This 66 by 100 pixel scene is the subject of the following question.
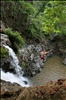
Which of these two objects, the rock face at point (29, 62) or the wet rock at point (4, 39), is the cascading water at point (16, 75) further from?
the rock face at point (29, 62)

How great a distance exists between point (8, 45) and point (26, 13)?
8.22 metres

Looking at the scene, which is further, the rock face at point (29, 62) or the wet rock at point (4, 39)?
the rock face at point (29, 62)

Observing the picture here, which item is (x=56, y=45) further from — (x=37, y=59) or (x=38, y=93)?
(x=38, y=93)

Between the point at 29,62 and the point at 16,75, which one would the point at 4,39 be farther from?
the point at 29,62

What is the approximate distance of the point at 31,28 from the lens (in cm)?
2264

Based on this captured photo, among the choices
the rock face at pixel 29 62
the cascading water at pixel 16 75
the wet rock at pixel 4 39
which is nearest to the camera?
the cascading water at pixel 16 75

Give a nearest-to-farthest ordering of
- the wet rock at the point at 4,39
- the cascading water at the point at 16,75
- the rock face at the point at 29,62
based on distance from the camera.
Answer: the cascading water at the point at 16,75 → the wet rock at the point at 4,39 → the rock face at the point at 29,62

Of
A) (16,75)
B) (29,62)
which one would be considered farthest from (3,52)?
(29,62)

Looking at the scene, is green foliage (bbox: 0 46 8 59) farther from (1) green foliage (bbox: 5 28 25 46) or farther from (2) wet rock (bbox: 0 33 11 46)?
(1) green foliage (bbox: 5 28 25 46)

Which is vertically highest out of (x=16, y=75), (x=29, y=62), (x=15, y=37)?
(x=15, y=37)

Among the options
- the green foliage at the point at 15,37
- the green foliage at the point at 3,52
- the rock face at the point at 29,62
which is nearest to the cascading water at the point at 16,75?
the green foliage at the point at 3,52

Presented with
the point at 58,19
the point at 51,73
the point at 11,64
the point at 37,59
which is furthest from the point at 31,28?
the point at 58,19

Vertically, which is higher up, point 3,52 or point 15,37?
point 15,37

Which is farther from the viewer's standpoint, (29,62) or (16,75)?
(29,62)
